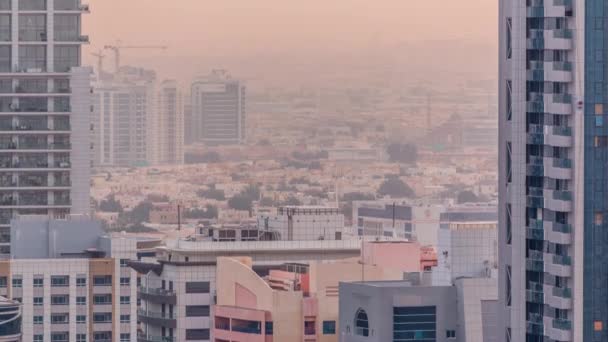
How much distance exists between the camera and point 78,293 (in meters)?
46.4

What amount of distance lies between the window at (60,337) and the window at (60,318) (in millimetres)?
204

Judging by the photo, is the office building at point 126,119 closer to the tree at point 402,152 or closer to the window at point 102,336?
the tree at point 402,152

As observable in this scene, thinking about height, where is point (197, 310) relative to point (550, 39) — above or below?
below

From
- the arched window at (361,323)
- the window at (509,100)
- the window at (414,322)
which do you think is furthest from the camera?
the arched window at (361,323)

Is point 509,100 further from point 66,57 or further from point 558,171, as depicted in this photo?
point 66,57

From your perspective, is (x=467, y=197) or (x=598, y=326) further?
(x=467, y=197)

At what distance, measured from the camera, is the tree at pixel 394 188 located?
78.6 metres

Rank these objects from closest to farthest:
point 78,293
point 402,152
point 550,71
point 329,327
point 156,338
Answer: point 550,71, point 329,327, point 156,338, point 78,293, point 402,152

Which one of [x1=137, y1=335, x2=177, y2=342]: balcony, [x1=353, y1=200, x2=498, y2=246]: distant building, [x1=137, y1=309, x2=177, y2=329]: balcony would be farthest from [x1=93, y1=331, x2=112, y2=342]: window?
[x1=353, y1=200, x2=498, y2=246]: distant building

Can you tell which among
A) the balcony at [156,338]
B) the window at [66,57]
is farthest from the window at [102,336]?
the window at [66,57]

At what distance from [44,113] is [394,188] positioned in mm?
28968

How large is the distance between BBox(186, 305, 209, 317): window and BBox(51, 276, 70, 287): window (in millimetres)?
5093

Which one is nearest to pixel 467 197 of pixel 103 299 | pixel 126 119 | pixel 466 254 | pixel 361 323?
pixel 126 119

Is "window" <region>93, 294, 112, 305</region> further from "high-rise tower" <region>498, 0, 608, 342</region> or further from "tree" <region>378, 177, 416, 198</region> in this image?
"tree" <region>378, 177, 416, 198</region>
